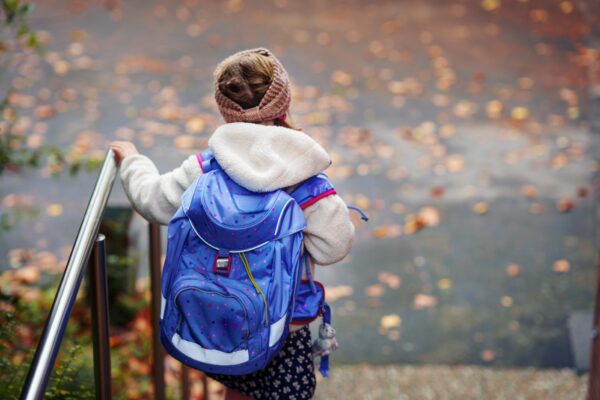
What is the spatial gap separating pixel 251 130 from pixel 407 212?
3786 millimetres

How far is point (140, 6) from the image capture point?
31.6 ft

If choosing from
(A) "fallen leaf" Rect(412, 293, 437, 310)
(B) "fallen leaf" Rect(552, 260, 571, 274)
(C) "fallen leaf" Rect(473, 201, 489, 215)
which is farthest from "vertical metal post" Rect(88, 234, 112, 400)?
(C) "fallen leaf" Rect(473, 201, 489, 215)

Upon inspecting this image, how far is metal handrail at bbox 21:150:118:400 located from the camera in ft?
5.69

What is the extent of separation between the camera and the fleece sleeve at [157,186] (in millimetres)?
2314

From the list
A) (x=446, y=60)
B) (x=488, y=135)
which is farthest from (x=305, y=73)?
(x=488, y=135)

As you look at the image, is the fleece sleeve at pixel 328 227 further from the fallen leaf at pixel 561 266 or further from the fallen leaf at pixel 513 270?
the fallen leaf at pixel 561 266

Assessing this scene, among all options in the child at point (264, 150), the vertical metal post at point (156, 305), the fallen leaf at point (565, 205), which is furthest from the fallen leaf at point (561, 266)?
the child at point (264, 150)

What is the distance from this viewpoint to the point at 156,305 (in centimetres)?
311

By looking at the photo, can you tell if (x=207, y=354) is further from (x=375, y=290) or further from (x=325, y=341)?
(x=375, y=290)

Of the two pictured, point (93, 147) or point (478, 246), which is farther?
point (93, 147)

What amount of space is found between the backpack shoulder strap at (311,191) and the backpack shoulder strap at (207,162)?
0.24m

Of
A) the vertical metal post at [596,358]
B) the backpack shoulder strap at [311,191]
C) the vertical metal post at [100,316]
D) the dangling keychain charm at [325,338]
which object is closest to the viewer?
the backpack shoulder strap at [311,191]

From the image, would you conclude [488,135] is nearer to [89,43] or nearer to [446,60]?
[446,60]

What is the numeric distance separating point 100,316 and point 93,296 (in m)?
0.07
